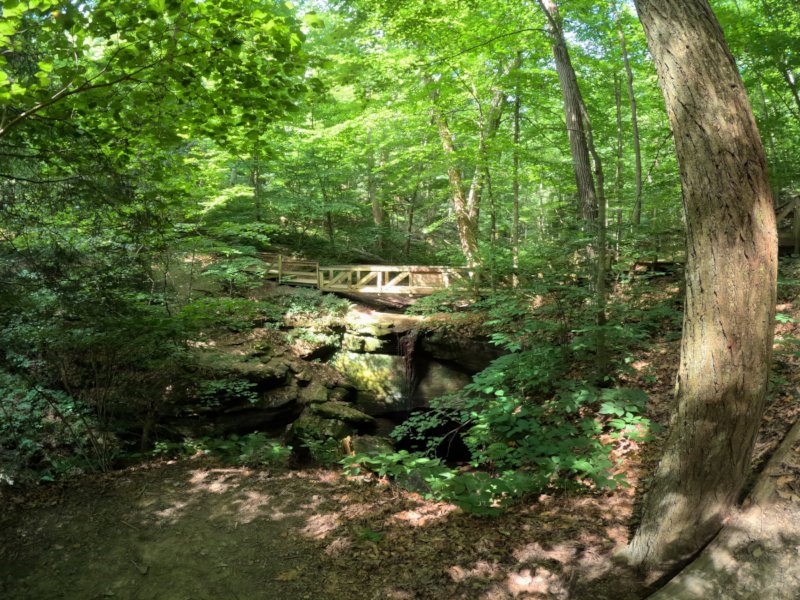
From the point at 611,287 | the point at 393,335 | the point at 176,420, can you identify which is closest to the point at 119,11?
the point at 176,420

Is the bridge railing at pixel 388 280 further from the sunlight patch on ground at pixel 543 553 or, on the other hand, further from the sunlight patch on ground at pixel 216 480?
the sunlight patch on ground at pixel 543 553

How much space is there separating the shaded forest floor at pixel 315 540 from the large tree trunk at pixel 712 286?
0.55 meters

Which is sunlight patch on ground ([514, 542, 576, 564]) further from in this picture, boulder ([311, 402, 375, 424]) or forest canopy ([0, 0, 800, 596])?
boulder ([311, 402, 375, 424])

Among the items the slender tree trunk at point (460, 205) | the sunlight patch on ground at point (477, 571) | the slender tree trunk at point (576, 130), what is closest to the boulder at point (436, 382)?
the slender tree trunk at point (460, 205)

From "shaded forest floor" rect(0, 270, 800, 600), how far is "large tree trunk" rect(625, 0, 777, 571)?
55cm

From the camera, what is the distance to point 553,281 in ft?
20.0

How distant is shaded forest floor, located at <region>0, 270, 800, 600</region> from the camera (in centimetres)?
280

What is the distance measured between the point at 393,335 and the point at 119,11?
927 centimetres

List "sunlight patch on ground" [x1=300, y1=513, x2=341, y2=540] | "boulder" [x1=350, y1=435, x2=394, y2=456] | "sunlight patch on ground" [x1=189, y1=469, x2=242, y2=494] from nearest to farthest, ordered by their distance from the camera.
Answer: "sunlight patch on ground" [x1=300, y1=513, x2=341, y2=540], "sunlight patch on ground" [x1=189, y1=469, x2=242, y2=494], "boulder" [x1=350, y1=435, x2=394, y2=456]

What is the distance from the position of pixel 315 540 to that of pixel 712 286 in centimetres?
331

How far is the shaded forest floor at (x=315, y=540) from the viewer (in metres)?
2.80

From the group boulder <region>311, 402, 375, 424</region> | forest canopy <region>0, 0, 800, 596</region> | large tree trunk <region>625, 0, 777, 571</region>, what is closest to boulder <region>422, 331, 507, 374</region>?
forest canopy <region>0, 0, 800, 596</region>

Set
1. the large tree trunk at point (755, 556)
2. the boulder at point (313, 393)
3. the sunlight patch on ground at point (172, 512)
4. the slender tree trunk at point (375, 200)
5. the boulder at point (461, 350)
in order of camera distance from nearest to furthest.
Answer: the large tree trunk at point (755, 556)
the sunlight patch on ground at point (172, 512)
the boulder at point (313, 393)
the boulder at point (461, 350)
the slender tree trunk at point (375, 200)

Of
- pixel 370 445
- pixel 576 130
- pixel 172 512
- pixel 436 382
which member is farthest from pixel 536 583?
pixel 436 382
